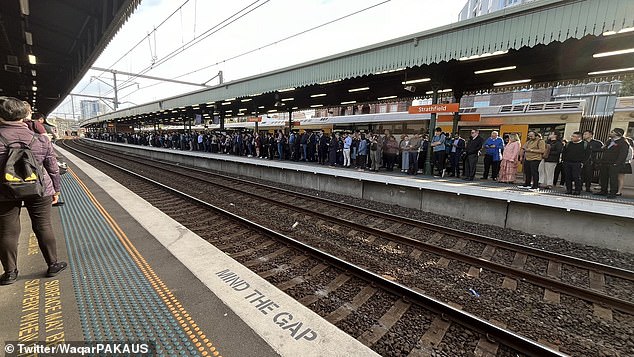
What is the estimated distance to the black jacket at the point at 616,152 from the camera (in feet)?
24.0

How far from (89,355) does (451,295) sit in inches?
164

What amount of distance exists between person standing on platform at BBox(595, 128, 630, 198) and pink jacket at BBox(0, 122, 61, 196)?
1196 cm

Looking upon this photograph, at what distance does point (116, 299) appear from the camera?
301 cm

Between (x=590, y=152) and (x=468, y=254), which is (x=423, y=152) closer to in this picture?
(x=590, y=152)

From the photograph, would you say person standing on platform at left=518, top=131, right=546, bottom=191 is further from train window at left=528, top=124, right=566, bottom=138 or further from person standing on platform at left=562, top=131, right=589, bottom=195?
train window at left=528, top=124, right=566, bottom=138

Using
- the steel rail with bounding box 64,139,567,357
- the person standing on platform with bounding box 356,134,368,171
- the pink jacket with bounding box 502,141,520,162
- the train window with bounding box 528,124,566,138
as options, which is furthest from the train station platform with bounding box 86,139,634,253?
the train window with bounding box 528,124,566,138

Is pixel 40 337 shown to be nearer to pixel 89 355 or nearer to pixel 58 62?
pixel 89 355

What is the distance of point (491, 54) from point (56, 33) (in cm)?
1549

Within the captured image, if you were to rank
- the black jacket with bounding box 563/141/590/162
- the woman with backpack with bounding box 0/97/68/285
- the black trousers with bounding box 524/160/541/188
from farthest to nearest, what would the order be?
1. the black trousers with bounding box 524/160/541/188
2. the black jacket with bounding box 563/141/590/162
3. the woman with backpack with bounding box 0/97/68/285

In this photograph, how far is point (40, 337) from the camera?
2.40 metres

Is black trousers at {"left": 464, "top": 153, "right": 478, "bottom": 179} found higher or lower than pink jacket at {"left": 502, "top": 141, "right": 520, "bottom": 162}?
lower

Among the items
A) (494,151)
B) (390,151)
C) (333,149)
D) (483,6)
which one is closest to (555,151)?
(494,151)

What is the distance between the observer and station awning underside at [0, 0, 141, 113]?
8164 mm

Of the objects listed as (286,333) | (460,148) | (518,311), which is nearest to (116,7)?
(286,333)
